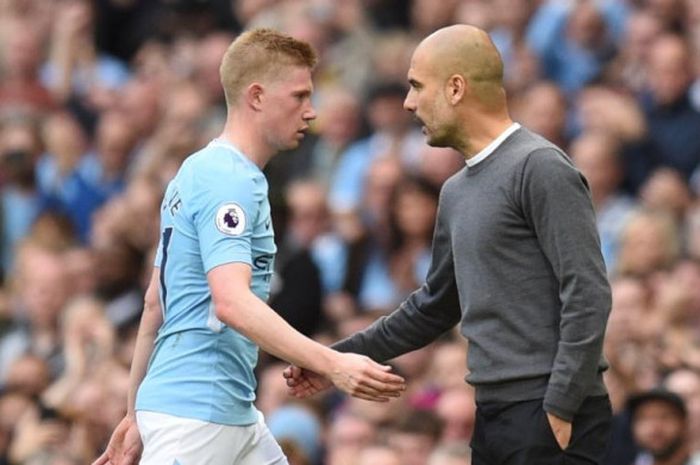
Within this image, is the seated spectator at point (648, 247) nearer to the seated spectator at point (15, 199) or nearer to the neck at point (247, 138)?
the neck at point (247, 138)

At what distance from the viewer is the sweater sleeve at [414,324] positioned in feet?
23.0

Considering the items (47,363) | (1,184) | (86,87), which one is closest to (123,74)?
(86,87)

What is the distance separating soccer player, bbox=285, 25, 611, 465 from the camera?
20.5 ft

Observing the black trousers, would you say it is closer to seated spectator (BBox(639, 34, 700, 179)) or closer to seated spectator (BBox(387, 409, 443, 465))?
seated spectator (BBox(387, 409, 443, 465))

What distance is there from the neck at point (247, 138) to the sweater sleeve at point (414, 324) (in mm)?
747

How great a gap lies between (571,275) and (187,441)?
1.31m

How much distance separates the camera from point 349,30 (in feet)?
46.8

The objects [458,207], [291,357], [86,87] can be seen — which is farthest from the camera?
[86,87]

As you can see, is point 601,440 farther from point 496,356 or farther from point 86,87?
point 86,87

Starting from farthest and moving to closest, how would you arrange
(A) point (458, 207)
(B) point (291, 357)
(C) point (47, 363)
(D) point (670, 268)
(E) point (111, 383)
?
(C) point (47, 363) < (E) point (111, 383) < (D) point (670, 268) < (A) point (458, 207) < (B) point (291, 357)

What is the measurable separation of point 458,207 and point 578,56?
613 centimetres

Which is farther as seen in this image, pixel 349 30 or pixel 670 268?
pixel 349 30

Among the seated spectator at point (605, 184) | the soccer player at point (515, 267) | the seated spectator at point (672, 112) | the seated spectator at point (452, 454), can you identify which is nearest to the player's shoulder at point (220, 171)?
the soccer player at point (515, 267)

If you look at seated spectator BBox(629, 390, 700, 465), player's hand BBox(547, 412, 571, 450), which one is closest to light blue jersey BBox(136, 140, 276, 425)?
player's hand BBox(547, 412, 571, 450)
